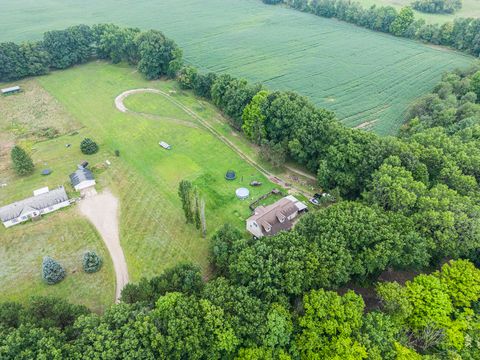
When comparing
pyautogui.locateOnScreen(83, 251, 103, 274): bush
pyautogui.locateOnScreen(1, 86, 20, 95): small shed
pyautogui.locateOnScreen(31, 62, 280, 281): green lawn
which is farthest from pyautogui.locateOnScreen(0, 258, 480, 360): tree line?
pyautogui.locateOnScreen(1, 86, 20, 95): small shed

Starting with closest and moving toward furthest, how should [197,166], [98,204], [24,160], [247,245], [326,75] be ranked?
[247,245] < [98,204] < [24,160] < [197,166] < [326,75]

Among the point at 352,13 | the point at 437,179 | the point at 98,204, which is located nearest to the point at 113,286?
the point at 98,204

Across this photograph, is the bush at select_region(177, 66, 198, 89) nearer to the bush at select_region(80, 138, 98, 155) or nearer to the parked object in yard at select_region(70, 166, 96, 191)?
the bush at select_region(80, 138, 98, 155)

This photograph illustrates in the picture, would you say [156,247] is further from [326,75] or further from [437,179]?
[326,75]

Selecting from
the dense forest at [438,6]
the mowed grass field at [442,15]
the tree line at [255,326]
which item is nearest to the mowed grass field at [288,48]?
the mowed grass field at [442,15]

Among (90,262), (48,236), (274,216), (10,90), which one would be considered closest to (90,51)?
(10,90)

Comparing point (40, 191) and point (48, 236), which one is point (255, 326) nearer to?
point (48, 236)
